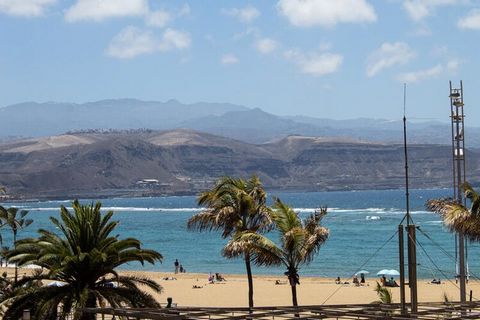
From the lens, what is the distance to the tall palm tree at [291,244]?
23.3 metres

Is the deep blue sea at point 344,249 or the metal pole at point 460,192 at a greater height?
the metal pole at point 460,192

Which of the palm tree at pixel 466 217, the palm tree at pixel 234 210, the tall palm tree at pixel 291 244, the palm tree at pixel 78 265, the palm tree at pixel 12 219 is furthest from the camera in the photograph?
the palm tree at pixel 12 219

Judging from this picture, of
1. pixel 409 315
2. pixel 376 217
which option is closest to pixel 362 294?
pixel 409 315

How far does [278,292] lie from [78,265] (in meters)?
32.0

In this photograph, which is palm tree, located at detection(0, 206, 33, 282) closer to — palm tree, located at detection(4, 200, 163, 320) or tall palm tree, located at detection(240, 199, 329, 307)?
palm tree, located at detection(4, 200, 163, 320)

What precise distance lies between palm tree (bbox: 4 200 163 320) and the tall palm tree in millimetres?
3317

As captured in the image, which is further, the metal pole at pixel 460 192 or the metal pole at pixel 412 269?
the metal pole at pixel 460 192

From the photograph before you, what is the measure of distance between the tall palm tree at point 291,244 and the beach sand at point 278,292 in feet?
62.7

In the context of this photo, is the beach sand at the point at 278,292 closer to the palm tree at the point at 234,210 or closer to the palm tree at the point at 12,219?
the palm tree at the point at 12,219

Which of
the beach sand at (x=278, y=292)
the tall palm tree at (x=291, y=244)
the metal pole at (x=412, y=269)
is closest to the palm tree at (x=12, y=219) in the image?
the tall palm tree at (x=291, y=244)

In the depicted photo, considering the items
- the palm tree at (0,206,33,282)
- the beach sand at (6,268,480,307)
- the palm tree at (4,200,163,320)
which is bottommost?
the beach sand at (6,268,480,307)

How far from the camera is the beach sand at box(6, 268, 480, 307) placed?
149 ft

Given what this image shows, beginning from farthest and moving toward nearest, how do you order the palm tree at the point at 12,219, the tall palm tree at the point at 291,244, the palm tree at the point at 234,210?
the palm tree at the point at 12,219
the palm tree at the point at 234,210
the tall palm tree at the point at 291,244

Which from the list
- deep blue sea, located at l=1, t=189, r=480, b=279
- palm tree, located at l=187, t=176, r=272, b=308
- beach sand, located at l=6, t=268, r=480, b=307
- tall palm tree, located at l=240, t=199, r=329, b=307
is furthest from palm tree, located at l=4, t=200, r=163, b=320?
deep blue sea, located at l=1, t=189, r=480, b=279
